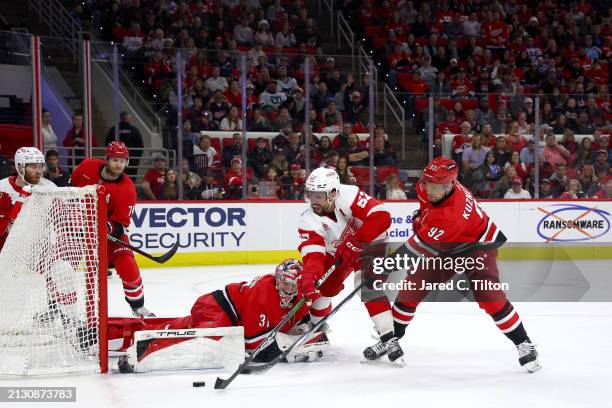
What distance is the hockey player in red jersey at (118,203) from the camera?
5074 millimetres

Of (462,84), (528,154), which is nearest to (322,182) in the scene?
(528,154)

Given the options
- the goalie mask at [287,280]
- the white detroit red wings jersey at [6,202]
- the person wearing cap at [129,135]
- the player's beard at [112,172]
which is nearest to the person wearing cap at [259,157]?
the person wearing cap at [129,135]

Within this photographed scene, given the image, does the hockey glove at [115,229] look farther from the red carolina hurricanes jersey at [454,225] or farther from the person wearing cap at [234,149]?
the person wearing cap at [234,149]

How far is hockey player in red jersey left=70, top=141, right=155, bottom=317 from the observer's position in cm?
507

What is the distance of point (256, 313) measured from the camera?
13.8 feet

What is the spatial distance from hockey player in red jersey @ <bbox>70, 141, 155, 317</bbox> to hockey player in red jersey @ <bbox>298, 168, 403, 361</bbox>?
1.30 metres

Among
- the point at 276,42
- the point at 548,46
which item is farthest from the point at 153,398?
the point at 548,46

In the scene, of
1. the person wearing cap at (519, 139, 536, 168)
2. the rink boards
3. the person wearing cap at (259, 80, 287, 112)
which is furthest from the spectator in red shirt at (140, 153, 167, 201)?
the person wearing cap at (519, 139, 536, 168)

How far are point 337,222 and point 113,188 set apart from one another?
1.56 m

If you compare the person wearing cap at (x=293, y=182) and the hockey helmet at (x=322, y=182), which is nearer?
the hockey helmet at (x=322, y=182)

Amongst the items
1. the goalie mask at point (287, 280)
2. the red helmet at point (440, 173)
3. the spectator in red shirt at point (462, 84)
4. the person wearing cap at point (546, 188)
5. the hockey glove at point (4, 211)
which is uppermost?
the spectator in red shirt at point (462, 84)

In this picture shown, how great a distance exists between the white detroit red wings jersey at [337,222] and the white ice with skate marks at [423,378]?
63cm

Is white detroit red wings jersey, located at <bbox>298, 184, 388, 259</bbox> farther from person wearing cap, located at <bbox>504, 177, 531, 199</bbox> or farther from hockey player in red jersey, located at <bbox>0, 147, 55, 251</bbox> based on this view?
person wearing cap, located at <bbox>504, 177, 531, 199</bbox>

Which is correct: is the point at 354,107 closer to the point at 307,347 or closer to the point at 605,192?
the point at 605,192
